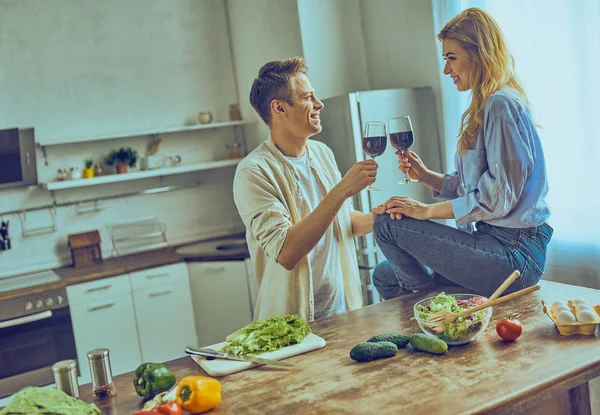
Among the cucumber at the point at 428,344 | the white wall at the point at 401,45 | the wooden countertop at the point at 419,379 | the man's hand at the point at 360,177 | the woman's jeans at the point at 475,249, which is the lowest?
the wooden countertop at the point at 419,379

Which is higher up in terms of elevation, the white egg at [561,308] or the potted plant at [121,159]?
the potted plant at [121,159]

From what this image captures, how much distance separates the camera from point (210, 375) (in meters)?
1.79

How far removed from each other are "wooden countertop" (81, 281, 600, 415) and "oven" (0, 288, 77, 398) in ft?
7.01

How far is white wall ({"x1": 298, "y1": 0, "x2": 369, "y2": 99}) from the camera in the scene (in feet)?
13.5

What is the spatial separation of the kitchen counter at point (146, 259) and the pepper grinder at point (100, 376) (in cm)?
228

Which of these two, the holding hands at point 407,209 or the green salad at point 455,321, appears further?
the holding hands at point 407,209

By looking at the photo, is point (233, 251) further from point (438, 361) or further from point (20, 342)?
point (438, 361)

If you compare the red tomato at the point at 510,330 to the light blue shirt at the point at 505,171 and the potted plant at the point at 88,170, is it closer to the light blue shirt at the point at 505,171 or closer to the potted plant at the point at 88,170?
the light blue shirt at the point at 505,171

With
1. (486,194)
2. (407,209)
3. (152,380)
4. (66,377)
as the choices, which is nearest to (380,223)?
(407,209)

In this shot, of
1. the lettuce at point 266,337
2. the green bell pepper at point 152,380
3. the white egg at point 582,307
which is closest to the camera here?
the green bell pepper at point 152,380

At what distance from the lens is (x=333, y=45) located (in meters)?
4.23

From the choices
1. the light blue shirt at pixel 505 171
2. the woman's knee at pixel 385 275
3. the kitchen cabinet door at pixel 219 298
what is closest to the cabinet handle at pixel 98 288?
the kitchen cabinet door at pixel 219 298

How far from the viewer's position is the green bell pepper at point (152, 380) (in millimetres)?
1669

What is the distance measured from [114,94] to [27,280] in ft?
4.78
